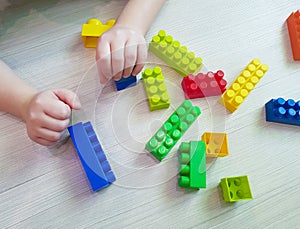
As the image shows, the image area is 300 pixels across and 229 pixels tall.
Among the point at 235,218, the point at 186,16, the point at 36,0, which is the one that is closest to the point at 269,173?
the point at 235,218

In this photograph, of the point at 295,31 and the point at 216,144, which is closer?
→ the point at 216,144

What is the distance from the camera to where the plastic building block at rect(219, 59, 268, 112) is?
620 millimetres

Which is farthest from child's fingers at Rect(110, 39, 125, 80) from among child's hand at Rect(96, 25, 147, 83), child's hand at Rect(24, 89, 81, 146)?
child's hand at Rect(24, 89, 81, 146)

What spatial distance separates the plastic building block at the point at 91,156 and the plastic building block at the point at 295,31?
17.4 inches

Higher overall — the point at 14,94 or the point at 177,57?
the point at 177,57

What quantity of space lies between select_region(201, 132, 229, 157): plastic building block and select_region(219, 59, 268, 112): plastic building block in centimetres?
7

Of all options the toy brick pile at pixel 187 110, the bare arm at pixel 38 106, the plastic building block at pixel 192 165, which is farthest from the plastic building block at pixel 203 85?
the bare arm at pixel 38 106

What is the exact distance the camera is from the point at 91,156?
0.55 metres

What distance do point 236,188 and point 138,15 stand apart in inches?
14.4

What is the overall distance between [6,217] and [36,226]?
51 mm

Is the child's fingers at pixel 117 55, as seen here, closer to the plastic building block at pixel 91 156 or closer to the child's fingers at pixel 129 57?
the child's fingers at pixel 129 57

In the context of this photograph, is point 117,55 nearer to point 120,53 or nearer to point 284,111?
point 120,53

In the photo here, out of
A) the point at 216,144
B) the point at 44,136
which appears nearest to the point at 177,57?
the point at 216,144

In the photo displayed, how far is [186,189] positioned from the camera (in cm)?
57
